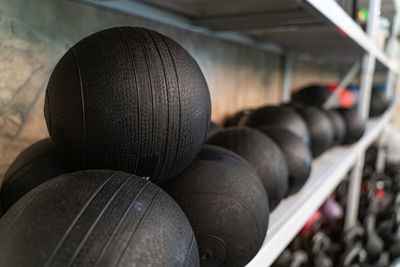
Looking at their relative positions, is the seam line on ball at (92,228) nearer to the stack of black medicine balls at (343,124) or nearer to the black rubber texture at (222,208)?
the black rubber texture at (222,208)

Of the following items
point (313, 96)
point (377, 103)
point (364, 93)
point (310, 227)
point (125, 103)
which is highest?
point (125, 103)

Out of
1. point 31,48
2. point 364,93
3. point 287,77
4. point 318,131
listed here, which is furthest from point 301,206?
point 287,77

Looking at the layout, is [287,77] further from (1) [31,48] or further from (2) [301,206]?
(1) [31,48]

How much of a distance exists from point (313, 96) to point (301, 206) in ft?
5.68

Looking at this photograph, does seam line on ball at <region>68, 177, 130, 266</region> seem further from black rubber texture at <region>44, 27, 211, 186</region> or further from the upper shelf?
the upper shelf

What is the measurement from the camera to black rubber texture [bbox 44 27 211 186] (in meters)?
0.55

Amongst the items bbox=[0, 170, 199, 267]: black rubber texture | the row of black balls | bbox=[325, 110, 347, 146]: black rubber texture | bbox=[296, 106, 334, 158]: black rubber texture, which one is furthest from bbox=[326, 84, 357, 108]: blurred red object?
bbox=[0, 170, 199, 267]: black rubber texture

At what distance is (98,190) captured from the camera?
18.4 inches

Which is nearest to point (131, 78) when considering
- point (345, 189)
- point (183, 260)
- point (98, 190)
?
point (98, 190)

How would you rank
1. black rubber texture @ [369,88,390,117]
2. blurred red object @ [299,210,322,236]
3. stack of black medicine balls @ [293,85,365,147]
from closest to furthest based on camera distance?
stack of black medicine balls @ [293,85,365,147] < blurred red object @ [299,210,322,236] < black rubber texture @ [369,88,390,117]

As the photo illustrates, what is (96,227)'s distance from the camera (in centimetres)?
42

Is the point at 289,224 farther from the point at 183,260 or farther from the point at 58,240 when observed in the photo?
the point at 58,240

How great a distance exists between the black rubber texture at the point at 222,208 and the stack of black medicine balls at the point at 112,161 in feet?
0.05

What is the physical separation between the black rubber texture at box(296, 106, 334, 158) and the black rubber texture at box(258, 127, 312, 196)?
426 millimetres
